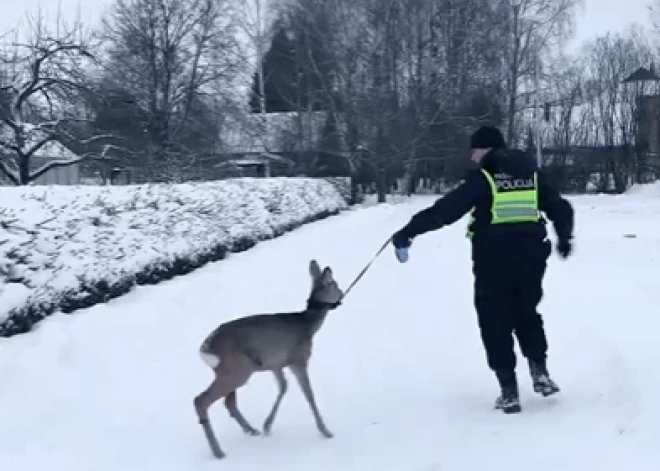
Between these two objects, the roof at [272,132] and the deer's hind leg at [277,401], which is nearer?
the deer's hind leg at [277,401]

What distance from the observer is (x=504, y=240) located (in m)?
5.64

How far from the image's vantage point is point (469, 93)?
4466 centimetres

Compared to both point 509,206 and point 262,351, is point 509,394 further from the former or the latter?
point 262,351

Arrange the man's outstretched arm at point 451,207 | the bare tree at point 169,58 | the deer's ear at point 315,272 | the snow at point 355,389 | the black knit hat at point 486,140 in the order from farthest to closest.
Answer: the bare tree at point 169,58 → the black knit hat at point 486,140 → the deer's ear at point 315,272 → the man's outstretched arm at point 451,207 → the snow at point 355,389

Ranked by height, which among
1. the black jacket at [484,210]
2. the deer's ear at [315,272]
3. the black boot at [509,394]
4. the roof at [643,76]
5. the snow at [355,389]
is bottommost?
the snow at [355,389]

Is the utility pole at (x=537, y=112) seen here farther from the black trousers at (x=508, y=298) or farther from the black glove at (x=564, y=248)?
the black trousers at (x=508, y=298)

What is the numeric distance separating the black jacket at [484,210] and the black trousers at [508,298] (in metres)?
0.07

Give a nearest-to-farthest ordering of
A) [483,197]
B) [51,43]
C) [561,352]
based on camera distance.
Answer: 1. [483,197]
2. [561,352]
3. [51,43]

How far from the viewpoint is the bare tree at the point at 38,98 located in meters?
22.4

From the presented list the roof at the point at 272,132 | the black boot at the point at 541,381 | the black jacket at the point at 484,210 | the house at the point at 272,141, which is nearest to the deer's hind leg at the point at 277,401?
the black jacket at the point at 484,210

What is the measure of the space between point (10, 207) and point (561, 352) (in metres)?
5.41

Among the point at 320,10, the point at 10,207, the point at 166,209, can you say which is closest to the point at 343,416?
the point at 10,207

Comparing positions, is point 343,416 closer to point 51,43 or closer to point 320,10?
point 51,43

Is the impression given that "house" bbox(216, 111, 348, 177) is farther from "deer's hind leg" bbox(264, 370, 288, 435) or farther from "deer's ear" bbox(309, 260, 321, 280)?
"deer's hind leg" bbox(264, 370, 288, 435)
